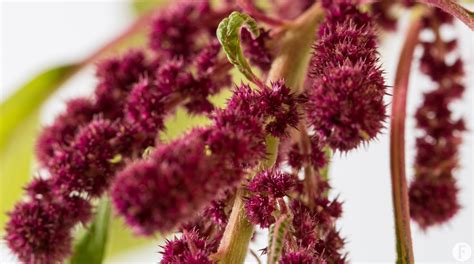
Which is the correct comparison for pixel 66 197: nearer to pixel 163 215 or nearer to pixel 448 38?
pixel 163 215

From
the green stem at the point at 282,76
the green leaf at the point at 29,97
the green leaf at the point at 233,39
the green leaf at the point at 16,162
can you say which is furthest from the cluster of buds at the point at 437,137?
the green leaf at the point at 16,162

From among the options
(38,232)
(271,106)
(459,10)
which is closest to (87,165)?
(38,232)

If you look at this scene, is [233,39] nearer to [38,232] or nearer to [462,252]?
[38,232]

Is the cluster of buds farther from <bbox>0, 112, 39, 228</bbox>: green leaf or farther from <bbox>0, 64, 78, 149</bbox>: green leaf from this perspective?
<bbox>0, 112, 39, 228</bbox>: green leaf

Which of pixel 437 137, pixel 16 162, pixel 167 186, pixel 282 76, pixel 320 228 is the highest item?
pixel 16 162

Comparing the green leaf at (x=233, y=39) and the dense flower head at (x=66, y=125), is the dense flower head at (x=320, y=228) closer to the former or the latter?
the green leaf at (x=233, y=39)

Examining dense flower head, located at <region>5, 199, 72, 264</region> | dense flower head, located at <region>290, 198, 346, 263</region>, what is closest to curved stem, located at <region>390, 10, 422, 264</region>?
dense flower head, located at <region>290, 198, 346, 263</region>
